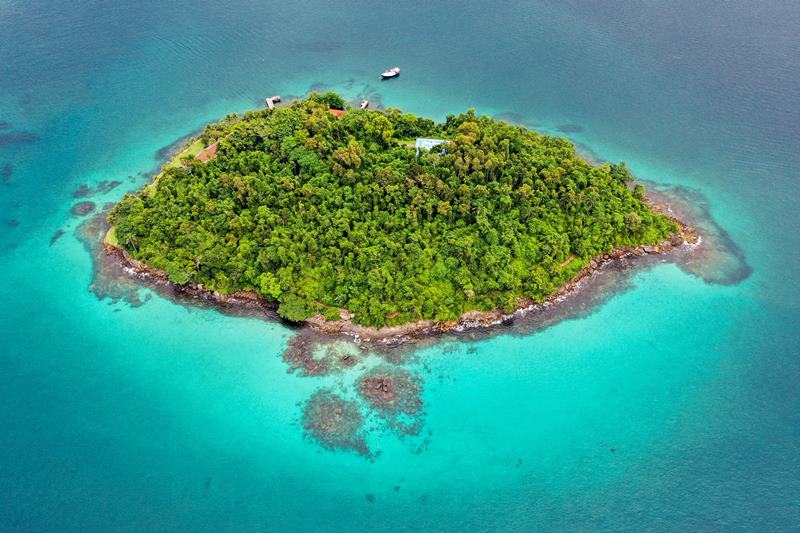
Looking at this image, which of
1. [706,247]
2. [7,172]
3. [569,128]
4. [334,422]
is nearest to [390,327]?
[334,422]

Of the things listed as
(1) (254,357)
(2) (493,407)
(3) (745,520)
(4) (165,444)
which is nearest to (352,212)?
(1) (254,357)

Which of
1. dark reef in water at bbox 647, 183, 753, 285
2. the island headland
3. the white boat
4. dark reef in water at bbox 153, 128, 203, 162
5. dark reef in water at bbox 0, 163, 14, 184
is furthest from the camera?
the white boat

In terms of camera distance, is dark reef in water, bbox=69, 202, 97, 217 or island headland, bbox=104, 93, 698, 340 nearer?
island headland, bbox=104, 93, 698, 340

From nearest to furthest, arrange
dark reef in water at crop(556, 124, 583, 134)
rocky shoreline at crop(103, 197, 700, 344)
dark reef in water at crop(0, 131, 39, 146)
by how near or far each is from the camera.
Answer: rocky shoreline at crop(103, 197, 700, 344)
dark reef in water at crop(0, 131, 39, 146)
dark reef in water at crop(556, 124, 583, 134)

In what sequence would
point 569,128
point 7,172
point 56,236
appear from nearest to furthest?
point 56,236 < point 7,172 < point 569,128

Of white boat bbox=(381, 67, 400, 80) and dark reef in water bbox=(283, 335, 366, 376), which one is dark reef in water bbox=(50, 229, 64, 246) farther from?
white boat bbox=(381, 67, 400, 80)

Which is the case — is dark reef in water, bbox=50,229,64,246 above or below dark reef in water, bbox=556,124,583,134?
below

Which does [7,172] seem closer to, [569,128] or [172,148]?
[172,148]

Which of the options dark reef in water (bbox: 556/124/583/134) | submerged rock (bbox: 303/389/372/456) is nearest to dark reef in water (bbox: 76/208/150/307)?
submerged rock (bbox: 303/389/372/456)
